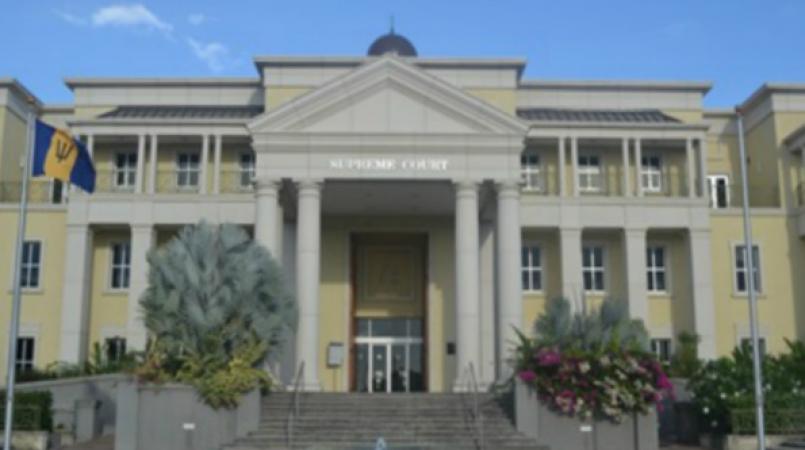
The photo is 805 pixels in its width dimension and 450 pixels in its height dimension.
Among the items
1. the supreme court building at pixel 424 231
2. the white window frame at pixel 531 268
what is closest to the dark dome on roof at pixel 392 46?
the supreme court building at pixel 424 231

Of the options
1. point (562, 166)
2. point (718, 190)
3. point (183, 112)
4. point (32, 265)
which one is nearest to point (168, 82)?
point (183, 112)

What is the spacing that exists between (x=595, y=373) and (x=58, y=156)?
1319 cm

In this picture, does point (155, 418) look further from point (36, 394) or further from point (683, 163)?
point (683, 163)

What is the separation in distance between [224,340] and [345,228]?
13179mm

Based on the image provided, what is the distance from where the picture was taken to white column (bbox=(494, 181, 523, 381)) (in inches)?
1125

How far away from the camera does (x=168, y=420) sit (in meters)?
22.1

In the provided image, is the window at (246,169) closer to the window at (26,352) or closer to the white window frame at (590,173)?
the window at (26,352)

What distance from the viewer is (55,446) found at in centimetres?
2355

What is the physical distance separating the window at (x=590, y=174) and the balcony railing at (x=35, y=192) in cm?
2045

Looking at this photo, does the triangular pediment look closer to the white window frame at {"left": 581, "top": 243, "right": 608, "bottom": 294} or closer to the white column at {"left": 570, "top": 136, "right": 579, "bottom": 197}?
the white column at {"left": 570, "top": 136, "right": 579, "bottom": 197}

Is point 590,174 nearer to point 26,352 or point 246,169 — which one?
point 246,169

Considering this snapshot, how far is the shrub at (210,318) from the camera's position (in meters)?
22.5

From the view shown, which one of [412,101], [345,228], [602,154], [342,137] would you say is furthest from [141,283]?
[602,154]

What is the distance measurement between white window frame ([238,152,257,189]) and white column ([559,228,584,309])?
39.9ft
